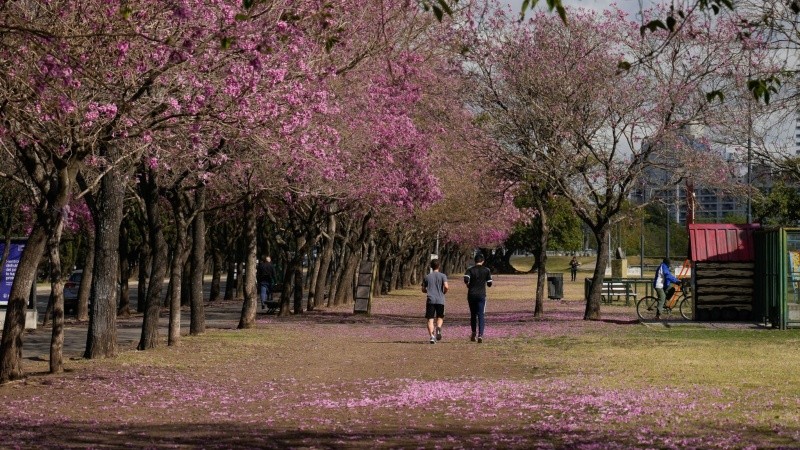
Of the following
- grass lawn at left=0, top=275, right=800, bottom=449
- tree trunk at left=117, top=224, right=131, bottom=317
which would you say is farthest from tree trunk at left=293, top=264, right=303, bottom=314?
grass lawn at left=0, top=275, right=800, bottom=449

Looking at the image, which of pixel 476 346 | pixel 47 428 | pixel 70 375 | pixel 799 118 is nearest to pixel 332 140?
pixel 476 346

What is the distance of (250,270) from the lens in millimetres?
31578

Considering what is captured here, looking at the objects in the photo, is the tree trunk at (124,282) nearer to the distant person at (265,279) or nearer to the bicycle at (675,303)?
the distant person at (265,279)

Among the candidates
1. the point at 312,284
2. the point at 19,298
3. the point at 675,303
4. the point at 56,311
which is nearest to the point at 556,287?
the point at 312,284

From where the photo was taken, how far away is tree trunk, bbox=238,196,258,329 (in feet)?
104

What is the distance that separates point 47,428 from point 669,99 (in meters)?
24.3

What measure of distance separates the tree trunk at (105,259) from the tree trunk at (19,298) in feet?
11.2

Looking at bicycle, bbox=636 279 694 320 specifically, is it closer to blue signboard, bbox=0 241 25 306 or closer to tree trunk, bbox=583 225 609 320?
tree trunk, bbox=583 225 609 320

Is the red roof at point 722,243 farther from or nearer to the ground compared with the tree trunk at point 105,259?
farther from the ground

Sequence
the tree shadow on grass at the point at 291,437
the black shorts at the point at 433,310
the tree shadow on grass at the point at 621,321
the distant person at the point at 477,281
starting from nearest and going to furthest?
1. the tree shadow on grass at the point at 291,437
2. the distant person at the point at 477,281
3. the black shorts at the point at 433,310
4. the tree shadow on grass at the point at 621,321

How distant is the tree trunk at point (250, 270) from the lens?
104ft

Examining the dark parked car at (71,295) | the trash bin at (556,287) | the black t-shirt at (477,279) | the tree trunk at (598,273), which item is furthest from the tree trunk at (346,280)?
the black t-shirt at (477,279)

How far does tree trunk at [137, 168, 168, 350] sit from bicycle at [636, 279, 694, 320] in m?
15.2

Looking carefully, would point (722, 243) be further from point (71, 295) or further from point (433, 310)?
point (71, 295)
